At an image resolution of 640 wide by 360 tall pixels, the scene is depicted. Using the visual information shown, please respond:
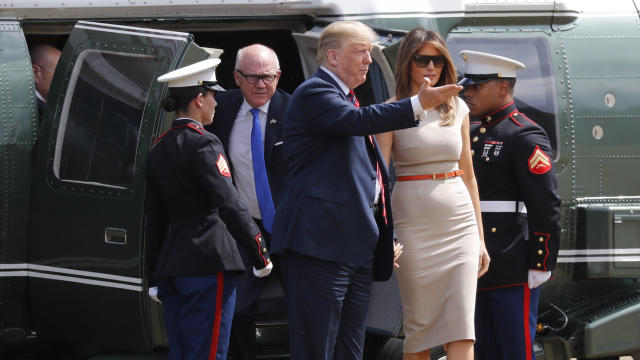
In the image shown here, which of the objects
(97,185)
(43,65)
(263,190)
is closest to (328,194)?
(263,190)

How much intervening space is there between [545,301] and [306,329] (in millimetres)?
2025

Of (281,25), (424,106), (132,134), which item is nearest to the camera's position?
(424,106)

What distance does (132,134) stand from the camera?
4828 mm

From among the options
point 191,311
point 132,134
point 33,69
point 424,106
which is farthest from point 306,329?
point 33,69

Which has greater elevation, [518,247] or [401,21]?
[401,21]

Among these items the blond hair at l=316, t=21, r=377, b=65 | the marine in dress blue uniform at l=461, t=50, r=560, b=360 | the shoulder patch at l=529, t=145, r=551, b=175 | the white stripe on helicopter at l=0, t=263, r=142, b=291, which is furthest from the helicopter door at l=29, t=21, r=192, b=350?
the shoulder patch at l=529, t=145, r=551, b=175

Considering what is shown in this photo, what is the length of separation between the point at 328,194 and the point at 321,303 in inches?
16.5

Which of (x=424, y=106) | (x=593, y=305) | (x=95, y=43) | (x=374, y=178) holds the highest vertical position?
(x=95, y=43)

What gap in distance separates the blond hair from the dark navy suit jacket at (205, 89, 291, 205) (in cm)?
102

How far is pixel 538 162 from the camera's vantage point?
13.9 ft

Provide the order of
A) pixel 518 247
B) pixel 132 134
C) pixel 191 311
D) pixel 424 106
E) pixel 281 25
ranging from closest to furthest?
pixel 424 106 < pixel 191 311 < pixel 518 247 < pixel 132 134 < pixel 281 25

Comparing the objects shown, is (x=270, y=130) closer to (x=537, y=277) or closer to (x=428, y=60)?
(x=428, y=60)

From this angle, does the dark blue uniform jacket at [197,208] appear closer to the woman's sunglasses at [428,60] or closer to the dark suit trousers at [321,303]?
the dark suit trousers at [321,303]

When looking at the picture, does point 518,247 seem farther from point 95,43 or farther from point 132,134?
point 95,43
